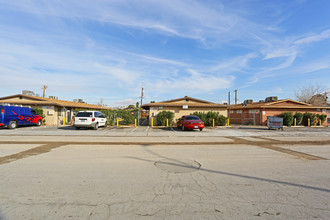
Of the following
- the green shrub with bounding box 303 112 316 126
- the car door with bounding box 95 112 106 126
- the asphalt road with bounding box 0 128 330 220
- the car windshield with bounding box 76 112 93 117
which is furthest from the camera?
the green shrub with bounding box 303 112 316 126

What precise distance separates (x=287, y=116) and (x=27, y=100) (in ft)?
115

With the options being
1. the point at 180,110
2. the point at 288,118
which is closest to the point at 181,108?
the point at 180,110

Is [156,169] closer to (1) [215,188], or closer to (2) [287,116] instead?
(1) [215,188]

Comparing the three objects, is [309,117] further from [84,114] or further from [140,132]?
[84,114]

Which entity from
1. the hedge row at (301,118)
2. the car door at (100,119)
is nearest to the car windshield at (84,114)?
the car door at (100,119)

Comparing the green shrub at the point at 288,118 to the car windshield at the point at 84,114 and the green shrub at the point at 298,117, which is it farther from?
the car windshield at the point at 84,114

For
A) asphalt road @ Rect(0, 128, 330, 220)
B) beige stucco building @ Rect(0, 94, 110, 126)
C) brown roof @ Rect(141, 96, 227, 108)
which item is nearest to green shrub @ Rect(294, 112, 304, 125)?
brown roof @ Rect(141, 96, 227, 108)

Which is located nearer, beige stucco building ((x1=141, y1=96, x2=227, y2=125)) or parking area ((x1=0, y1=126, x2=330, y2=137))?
parking area ((x1=0, y1=126, x2=330, y2=137))

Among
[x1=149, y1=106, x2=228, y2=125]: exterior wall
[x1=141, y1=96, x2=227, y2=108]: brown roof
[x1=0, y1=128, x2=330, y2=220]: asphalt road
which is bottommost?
[x1=0, y1=128, x2=330, y2=220]: asphalt road

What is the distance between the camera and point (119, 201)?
3.16m

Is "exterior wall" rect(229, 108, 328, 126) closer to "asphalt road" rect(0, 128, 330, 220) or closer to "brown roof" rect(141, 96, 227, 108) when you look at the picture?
"brown roof" rect(141, 96, 227, 108)

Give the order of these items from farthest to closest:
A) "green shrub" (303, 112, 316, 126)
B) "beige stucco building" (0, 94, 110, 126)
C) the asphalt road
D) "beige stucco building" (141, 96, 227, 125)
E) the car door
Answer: "green shrub" (303, 112, 316, 126), "beige stucco building" (141, 96, 227, 125), "beige stucco building" (0, 94, 110, 126), the car door, the asphalt road

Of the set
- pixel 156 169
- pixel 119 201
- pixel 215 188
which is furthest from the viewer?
pixel 156 169

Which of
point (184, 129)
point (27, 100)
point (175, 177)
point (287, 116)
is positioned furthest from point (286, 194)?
point (27, 100)
